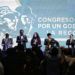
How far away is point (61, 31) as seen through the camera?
21359mm

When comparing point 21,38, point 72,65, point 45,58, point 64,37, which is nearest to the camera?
point 72,65

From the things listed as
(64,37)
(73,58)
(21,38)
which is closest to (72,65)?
(73,58)

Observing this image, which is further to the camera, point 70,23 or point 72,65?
point 70,23

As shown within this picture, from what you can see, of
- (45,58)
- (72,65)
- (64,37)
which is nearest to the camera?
(72,65)

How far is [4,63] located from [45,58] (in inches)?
32.0

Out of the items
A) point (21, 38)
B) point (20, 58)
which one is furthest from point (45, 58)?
point (21, 38)

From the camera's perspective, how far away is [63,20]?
21.4 metres

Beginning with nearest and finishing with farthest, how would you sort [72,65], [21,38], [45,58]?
[72,65] → [45,58] → [21,38]

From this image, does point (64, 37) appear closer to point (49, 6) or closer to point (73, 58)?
point (49, 6)

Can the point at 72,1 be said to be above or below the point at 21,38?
above

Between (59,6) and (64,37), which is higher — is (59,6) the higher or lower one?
the higher one

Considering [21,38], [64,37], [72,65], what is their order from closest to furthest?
[72,65] → [21,38] → [64,37]

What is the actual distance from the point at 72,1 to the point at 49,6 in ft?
4.13

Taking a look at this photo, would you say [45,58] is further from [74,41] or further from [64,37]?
[64,37]
